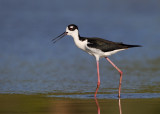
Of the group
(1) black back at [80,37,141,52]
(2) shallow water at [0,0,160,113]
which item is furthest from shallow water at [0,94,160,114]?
(1) black back at [80,37,141,52]

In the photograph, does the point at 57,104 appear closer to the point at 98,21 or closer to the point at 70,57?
the point at 70,57

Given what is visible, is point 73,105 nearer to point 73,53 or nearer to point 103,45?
point 103,45

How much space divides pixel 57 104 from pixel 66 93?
1.30 metres

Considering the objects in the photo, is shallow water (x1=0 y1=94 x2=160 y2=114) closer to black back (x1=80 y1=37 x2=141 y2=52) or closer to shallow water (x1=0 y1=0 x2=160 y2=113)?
shallow water (x1=0 y1=0 x2=160 y2=113)

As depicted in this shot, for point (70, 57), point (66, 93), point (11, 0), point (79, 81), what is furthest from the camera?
point (11, 0)

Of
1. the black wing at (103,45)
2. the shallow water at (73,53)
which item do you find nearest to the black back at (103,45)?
the black wing at (103,45)

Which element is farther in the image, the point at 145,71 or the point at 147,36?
the point at 147,36

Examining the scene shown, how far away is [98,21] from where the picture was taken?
19703 mm

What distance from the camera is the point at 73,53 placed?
15.5m

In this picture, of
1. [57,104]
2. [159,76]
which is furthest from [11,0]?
[57,104]

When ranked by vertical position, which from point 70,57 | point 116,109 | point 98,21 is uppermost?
point 98,21

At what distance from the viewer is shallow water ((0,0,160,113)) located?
10055mm

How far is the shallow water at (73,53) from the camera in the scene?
33.0ft

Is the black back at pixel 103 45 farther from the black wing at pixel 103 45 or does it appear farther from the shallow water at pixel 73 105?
the shallow water at pixel 73 105
